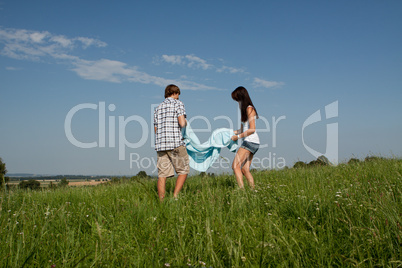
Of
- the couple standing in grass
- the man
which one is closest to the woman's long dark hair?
the couple standing in grass

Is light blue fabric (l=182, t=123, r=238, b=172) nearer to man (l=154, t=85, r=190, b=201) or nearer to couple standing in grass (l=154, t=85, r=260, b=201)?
couple standing in grass (l=154, t=85, r=260, b=201)

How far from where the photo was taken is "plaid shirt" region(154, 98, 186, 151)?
19.6 feet

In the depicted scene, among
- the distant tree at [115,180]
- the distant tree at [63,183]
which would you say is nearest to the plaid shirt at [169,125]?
the distant tree at [115,180]

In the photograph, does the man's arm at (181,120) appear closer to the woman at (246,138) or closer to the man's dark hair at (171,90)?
the man's dark hair at (171,90)

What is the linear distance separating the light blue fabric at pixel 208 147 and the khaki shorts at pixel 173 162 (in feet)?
2.79

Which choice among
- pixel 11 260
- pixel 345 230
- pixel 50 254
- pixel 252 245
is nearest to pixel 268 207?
pixel 345 230

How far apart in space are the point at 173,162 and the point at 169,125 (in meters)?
0.79

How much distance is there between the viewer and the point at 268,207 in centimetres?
434

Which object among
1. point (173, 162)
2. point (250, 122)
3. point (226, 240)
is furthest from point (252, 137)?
point (226, 240)

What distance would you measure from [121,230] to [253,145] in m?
3.78

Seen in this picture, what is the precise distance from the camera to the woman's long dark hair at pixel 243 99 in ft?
21.5

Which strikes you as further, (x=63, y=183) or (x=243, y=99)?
(x=63, y=183)

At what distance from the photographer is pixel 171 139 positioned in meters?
5.96

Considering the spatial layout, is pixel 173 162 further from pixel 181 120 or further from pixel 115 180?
pixel 115 180
